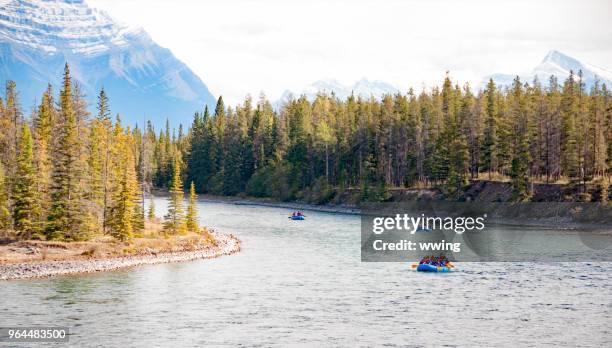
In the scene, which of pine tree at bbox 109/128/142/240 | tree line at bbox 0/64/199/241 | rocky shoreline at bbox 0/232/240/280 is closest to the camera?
rocky shoreline at bbox 0/232/240/280

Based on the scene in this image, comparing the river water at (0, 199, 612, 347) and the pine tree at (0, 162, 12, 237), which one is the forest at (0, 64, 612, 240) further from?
the river water at (0, 199, 612, 347)

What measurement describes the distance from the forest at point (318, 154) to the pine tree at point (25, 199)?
0.12m

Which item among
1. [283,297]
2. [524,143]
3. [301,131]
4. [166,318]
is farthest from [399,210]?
[166,318]

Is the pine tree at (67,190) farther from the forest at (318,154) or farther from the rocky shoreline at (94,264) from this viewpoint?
the rocky shoreline at (94,264)

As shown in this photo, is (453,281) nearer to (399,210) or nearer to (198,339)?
(198,339)

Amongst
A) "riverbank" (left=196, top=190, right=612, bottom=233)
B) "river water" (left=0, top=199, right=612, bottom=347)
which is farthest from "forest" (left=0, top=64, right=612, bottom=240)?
"river water" (left=0, top=199, right=612, bottom=347)

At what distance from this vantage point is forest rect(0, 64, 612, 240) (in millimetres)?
73812

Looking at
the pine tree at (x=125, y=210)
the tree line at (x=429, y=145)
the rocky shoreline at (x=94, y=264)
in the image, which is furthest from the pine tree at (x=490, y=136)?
the pine tree at (x=125, y=210)

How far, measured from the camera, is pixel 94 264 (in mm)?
64938

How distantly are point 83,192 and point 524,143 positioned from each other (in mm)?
75933

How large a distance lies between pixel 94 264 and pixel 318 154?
361 ft

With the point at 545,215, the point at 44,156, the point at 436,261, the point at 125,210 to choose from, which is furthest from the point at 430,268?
the point at 545,215

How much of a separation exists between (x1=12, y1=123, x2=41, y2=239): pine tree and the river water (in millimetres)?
13809

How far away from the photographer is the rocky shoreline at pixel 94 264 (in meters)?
60.3
